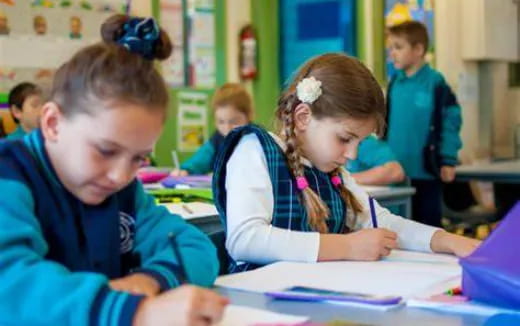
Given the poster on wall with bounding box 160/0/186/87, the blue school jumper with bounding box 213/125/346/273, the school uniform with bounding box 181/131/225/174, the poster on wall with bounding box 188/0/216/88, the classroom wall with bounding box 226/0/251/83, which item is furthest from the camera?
the classroom wall with bounding box 226/0/251/83

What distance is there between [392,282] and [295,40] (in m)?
3.68

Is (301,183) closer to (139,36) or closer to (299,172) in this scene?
(299,172)

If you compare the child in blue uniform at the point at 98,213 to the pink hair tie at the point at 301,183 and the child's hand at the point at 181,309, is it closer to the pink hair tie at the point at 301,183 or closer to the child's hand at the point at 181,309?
the child's hand at the point at 181,309

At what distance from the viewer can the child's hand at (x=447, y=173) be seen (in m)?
3.72

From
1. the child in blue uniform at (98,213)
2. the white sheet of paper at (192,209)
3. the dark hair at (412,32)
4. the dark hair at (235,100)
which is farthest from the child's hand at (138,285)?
the dark hair at (412,32)

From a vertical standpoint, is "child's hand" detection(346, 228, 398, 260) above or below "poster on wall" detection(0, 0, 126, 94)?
below

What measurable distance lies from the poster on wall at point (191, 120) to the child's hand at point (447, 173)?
54.1 inches

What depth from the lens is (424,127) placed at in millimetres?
3771

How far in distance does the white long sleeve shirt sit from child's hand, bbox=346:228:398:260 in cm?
6

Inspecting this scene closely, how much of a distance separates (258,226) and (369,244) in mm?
204

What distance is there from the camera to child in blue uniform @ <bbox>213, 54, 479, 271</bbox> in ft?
4.87

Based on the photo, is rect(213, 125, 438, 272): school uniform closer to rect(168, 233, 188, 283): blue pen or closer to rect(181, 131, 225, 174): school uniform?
rect(168, 233, 188, 283): blue pen

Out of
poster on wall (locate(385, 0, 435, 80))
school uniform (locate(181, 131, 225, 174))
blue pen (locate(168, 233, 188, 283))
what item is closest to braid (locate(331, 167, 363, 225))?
blue pen (locate(168, 233, 188, 283))

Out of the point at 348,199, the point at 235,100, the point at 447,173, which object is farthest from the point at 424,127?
the point at 348,199
